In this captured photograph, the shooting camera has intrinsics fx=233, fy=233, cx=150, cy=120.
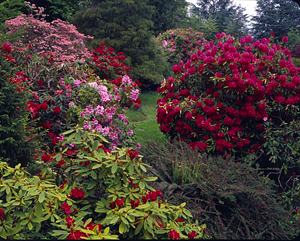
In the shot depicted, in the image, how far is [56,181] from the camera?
7.23 ft

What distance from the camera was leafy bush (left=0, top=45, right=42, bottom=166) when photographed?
2568 mm

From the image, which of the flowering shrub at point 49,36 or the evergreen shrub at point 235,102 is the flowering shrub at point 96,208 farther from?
the flowering shrub at point 49,36

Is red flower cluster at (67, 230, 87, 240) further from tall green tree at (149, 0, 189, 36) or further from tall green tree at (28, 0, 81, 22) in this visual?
tall green tree at (149, 0, 189, 36)

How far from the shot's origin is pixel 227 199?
8.38ft

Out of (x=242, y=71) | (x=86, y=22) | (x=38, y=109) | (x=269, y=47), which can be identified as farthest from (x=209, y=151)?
(x=86, y=22)

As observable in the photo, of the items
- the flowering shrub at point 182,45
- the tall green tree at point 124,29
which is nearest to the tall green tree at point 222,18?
the flowering shrub at point 182,45

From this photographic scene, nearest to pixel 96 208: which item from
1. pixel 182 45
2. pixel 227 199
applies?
pixel 227 199

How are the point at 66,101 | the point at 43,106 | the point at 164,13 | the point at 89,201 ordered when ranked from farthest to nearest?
the point at 164,13
the point at 66,101
the point at 43,106
the point at 89,201

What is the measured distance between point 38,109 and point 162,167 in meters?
2.28

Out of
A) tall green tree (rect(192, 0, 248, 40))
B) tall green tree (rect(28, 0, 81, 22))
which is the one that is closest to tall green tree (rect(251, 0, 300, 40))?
tall green tree (rect(192, 0, 248, 40))

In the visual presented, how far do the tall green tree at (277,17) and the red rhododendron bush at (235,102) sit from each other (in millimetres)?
23909

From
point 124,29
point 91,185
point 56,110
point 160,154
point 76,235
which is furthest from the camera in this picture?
point 124,29

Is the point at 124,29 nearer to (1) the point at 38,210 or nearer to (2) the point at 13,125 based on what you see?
(2) the point at 13,125

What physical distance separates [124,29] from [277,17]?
2077cm
